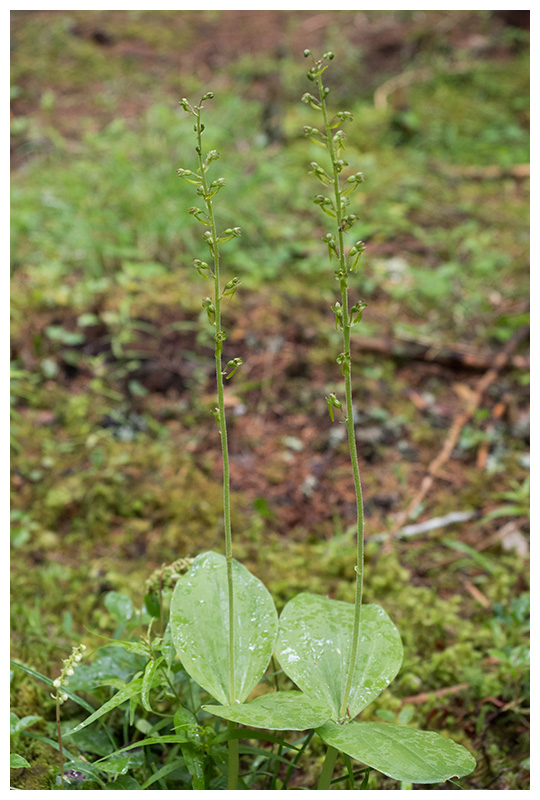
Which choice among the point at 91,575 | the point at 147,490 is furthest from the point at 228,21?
the point at 91,575

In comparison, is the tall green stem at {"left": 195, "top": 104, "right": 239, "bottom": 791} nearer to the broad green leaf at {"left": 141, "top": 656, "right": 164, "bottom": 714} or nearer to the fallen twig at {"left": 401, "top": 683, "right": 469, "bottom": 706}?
the broad green leaf at {"left": 141, "top": 656, "right": 164, "bottom": 714}

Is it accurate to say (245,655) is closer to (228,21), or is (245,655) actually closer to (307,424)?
(307,424)

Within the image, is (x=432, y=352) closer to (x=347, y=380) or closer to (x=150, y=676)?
(x=347, y=380)

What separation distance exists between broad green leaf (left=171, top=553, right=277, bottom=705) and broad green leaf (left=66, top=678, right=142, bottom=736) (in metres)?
0.13

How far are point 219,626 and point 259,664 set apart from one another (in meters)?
0.15

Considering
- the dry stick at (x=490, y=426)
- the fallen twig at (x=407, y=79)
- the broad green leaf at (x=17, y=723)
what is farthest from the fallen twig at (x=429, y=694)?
the fallen twig at (x=407, y=79)

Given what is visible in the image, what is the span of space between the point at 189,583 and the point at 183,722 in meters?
0.35

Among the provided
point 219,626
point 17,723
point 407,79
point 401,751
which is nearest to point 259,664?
point 219,626

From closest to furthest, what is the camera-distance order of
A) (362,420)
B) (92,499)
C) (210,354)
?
(92,499), (362,420), (210,354)

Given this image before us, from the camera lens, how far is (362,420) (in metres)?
3.65

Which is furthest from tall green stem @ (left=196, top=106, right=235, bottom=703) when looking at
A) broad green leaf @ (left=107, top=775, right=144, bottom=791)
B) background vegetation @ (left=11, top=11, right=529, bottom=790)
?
background vegetation @ (left=11, top=11, right=529, bottom=790)

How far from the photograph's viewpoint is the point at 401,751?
142 cm

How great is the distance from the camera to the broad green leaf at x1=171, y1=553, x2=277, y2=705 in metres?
1.63

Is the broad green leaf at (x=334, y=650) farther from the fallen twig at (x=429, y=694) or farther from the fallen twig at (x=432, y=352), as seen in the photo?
the fallen twig at (x=432, y=352)
